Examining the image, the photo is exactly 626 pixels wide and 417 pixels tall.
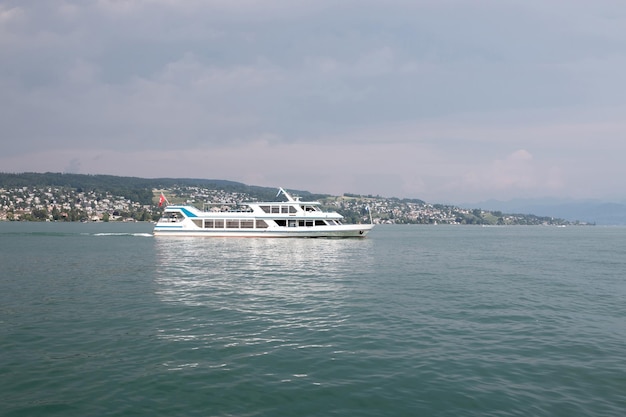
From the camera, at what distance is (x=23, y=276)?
3353 cm

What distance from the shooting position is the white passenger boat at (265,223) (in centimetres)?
7750

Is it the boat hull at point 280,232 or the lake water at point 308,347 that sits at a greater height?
the boat hull at point 280,232

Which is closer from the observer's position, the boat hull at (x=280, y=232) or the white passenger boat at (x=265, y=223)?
the boat hull at (x=280, y=232)

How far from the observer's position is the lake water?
458 inches

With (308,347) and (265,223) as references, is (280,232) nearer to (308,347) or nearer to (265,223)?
(265,223)

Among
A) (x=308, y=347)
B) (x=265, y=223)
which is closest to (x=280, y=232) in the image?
(x=265, y=223)

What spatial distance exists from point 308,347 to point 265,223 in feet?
210

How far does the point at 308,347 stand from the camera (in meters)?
16.2

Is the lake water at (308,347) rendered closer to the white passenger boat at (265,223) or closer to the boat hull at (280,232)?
the boat hull at (280,232)

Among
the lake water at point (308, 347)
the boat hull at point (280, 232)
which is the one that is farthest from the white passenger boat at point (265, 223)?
the lake water at point (308, 347)

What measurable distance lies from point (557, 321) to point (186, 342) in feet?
53.6

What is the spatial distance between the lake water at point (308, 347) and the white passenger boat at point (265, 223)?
144 feet

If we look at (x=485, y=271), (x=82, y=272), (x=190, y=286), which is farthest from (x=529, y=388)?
(x=82, y=272)

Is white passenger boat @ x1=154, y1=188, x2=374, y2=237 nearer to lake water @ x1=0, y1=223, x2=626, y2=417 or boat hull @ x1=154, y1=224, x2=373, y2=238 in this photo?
boat hull @ x1=154, y1=224, x2=373, y2=238
